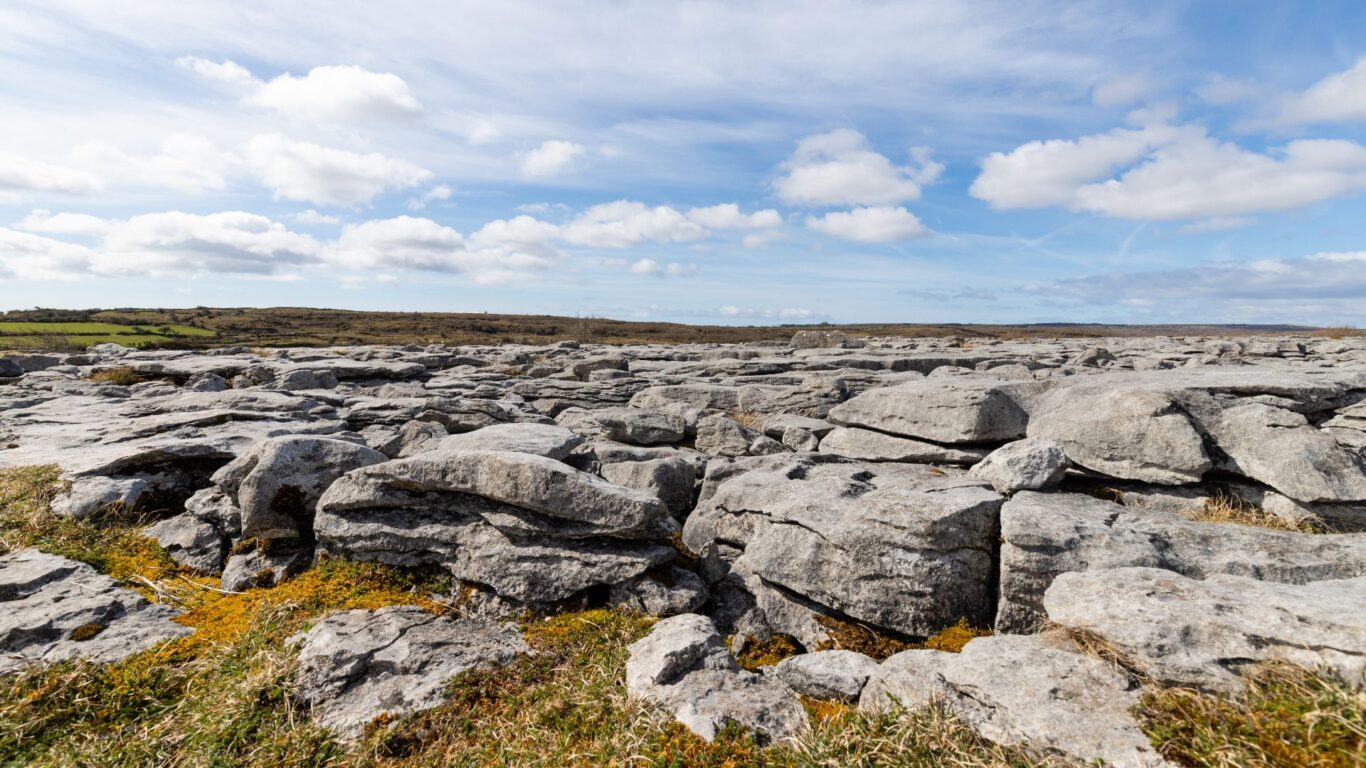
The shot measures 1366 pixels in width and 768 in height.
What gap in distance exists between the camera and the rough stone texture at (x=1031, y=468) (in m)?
11.4

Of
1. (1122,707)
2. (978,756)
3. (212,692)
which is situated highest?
(1122,707)

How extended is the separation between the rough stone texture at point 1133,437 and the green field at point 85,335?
115886mm

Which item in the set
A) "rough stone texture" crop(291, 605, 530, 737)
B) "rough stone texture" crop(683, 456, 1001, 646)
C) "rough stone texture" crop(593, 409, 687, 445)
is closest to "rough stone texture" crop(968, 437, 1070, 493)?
"rough stone texture" crop(683, 456, 1001, 646)

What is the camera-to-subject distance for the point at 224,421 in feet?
62.3

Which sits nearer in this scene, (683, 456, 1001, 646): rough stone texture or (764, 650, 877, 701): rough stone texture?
(764, 650, 877, 701): rough stone texture

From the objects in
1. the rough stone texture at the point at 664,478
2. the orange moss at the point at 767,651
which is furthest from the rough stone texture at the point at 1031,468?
the rough stone texture at the point at 664,478

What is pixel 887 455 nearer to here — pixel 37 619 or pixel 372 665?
pixel 372 665

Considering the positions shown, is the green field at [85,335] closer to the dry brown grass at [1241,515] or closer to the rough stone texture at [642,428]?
the rough stone texture at [642,428]

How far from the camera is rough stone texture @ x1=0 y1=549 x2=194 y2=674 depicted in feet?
29.6

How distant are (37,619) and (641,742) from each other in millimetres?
10064

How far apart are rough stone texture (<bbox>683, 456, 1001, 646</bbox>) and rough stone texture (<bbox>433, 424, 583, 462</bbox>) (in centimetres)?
477

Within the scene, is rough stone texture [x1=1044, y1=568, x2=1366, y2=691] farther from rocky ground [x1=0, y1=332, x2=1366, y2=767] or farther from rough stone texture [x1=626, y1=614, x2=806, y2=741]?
rough stone texture [x1=626, y1=614, x2=806, y2=741]

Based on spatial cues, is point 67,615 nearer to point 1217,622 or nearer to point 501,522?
point 501,522

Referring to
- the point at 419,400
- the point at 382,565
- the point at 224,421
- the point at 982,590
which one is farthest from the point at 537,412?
the point at 982,590
